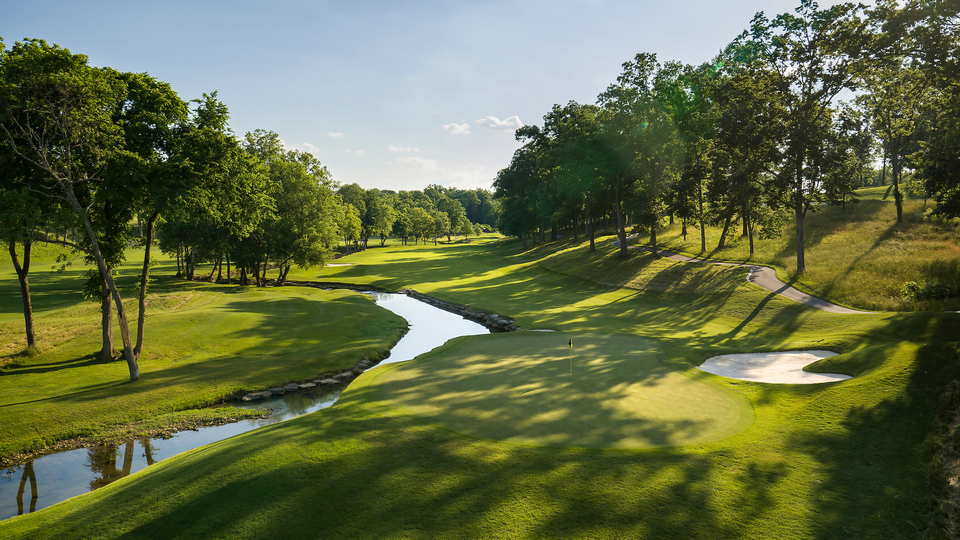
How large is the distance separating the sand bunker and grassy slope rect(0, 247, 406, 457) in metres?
15.8

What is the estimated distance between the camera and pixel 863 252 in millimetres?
33125

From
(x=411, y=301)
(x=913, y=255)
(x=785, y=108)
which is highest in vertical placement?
(x=785, y=108)

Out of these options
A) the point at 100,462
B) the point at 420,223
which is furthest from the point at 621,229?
Result: the point at 420,223

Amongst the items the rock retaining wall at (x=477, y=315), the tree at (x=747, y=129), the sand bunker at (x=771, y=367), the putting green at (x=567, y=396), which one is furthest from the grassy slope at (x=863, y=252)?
the rock retaining wall at (x=477, y=315)

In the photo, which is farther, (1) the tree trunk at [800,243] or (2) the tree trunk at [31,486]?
(1) the tree trunk at [800,243]

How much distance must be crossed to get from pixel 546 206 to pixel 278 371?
48.9 metres

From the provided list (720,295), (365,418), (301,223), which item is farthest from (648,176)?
(365,418)

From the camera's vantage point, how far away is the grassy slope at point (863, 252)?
25.1 meters

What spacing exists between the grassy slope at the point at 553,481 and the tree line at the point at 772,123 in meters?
15.1

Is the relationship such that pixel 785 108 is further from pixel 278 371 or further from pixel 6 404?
pixel 6 404

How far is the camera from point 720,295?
3080 centimetres

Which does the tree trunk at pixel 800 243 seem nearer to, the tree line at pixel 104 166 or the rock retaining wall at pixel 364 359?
the rock retaining wall at pixel 364 359

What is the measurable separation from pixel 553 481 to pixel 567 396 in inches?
179

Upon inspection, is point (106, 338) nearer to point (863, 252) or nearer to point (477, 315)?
point (477, 315)
